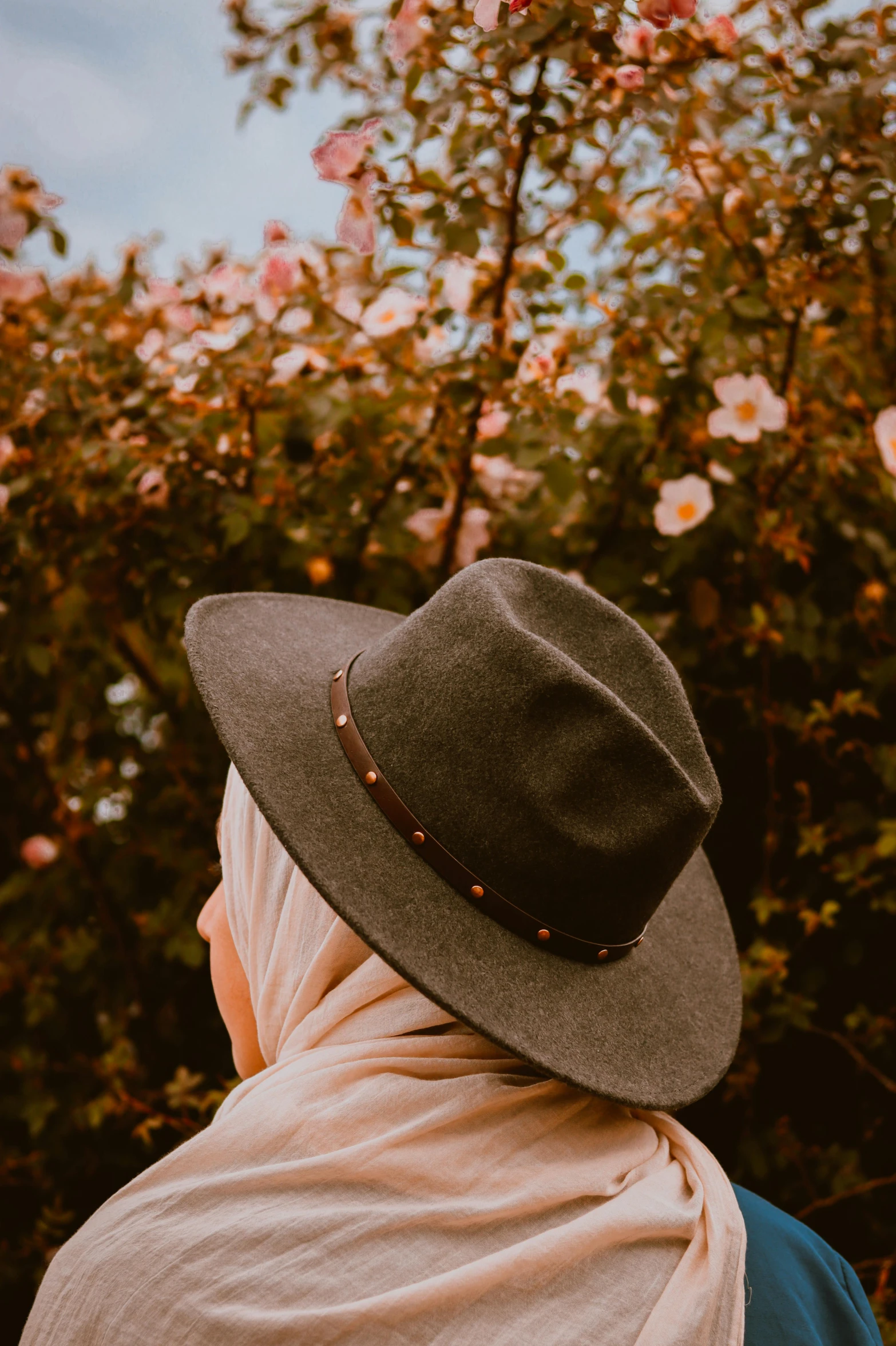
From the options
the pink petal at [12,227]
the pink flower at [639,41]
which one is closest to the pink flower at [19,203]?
the pink petal at [12,227]

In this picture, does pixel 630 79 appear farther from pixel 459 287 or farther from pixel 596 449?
pixel 596 449

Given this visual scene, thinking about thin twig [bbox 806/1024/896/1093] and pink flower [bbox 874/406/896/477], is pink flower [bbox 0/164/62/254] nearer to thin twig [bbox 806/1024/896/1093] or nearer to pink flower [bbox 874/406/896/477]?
pink flower [bbox 874/406/896/477]

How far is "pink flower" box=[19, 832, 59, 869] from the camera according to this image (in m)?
2.11

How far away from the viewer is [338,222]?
157 cm

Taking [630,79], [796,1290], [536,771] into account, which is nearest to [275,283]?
[630,79]

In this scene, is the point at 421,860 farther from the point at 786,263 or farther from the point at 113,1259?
the point at 786,263

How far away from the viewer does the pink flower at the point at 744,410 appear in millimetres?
1587

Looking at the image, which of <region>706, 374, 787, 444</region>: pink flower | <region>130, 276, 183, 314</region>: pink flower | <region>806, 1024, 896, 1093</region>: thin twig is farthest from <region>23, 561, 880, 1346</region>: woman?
<region>130, 276, 183, 314</region>: pink flower

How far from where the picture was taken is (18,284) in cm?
188

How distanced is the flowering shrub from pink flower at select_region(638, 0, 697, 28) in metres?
0.17

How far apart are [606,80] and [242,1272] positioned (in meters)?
1.62

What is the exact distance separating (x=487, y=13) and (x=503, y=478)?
764mm

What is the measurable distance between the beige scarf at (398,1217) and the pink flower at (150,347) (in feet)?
Result: 4.18

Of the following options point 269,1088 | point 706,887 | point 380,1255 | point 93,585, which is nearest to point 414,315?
point 93,585
